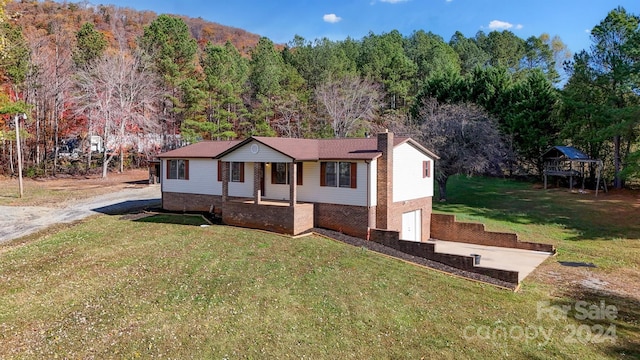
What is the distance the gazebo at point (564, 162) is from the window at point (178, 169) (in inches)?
1142

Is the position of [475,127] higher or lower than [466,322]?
higher

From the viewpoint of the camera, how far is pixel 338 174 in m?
17.2

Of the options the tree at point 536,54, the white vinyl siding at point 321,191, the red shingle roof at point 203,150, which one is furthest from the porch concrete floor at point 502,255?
the tree at point 536,54

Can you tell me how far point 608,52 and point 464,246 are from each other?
23730 mm

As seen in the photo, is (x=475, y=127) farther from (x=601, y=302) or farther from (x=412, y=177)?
(x=601, y=302)

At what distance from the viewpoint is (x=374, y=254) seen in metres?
14.6

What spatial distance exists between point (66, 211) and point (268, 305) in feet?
55.3

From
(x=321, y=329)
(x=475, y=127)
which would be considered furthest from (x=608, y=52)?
(x=321, y=329)

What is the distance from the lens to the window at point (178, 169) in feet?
69.9

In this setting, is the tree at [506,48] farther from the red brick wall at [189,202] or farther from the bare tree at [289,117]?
the red brick wall at [189,202]

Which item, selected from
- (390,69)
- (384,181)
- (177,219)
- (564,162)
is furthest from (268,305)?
(390,69)

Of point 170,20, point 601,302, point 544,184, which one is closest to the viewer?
point 601,302

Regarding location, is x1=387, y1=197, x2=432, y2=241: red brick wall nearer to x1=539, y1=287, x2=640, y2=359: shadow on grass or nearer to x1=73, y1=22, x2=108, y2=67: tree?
x1=539, y1=287, x2=640, y2=359: shadow on grass

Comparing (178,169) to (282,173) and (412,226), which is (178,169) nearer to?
(282,173)
